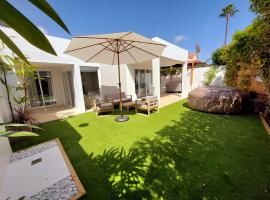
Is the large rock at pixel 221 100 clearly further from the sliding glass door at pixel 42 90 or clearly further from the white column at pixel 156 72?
the sliding glass door at pixel 42 90

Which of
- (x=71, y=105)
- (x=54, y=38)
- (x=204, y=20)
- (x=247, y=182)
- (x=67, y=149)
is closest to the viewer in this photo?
(x=247, y=182)

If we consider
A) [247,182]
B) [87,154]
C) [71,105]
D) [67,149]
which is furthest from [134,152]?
[71,105]

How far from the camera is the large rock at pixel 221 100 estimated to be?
5.70 meters

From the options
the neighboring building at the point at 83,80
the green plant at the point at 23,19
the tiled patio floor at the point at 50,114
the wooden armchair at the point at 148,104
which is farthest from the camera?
A: the neighboring building at the point at 83,80

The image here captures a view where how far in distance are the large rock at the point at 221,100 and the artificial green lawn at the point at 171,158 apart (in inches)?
28.5

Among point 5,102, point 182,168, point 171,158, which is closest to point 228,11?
point 171,158

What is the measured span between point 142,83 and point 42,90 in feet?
21.9

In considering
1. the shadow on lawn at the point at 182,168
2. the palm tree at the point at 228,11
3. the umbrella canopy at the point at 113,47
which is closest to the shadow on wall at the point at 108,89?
the umbrella canopy at the point at 113,47

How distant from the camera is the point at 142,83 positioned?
1038 centimetres

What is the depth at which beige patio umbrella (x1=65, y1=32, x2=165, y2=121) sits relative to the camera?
3.92 metres

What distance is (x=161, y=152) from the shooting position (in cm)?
Result: 324

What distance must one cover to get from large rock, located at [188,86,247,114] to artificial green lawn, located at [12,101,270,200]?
72cm

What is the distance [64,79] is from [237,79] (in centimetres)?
1064

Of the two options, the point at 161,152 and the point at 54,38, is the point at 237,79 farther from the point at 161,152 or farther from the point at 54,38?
the point at 54,38
